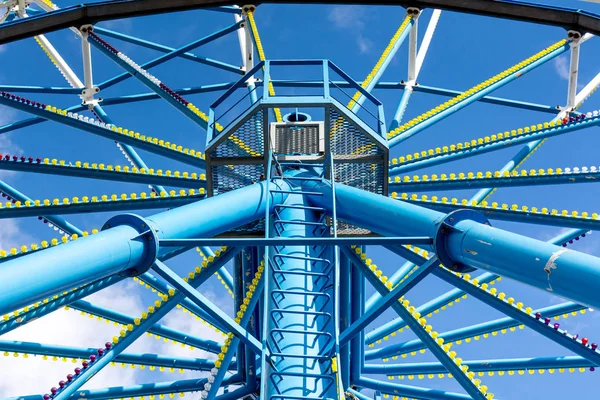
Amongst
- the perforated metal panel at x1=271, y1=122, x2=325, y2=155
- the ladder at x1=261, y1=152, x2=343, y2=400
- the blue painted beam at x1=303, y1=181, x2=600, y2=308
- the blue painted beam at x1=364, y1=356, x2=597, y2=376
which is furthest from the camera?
the blue painted beam at x1=364, y1=356, x2=597, y2=376

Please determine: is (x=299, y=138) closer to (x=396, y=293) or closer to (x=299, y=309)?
(x=299, y=309)

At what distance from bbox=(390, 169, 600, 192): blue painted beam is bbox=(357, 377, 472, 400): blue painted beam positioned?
138 inches

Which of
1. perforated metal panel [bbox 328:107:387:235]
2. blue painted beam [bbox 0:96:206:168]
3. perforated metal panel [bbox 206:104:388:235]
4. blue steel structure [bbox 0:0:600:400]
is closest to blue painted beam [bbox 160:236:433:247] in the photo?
blue steel structure [bbox 0:0:600:400]

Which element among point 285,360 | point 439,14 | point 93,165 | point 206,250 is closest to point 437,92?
point 439,14

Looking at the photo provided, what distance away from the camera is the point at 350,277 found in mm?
13930

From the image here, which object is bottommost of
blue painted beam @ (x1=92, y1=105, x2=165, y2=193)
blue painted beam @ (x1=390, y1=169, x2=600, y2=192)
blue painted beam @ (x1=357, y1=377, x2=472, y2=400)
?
blue painted beam @ (x1=357, y1=377, x2=472, y2=400)

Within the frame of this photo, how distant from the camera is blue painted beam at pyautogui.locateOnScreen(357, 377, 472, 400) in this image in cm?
1382

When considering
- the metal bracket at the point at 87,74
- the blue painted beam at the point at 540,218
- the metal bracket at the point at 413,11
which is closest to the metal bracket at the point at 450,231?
the blue painted beam at the point at 540,218

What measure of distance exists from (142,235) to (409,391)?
24.8 ft

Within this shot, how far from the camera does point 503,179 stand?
1284cm

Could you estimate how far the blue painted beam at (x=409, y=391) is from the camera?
13.8 meters

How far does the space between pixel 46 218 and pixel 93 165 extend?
3506 millimetres

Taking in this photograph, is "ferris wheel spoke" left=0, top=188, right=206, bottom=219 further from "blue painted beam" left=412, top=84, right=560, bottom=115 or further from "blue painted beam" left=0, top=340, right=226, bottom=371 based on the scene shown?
"blue painted beam" left=412, top=84, right=560, bottom=115

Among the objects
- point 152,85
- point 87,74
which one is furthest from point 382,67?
point 87,74
